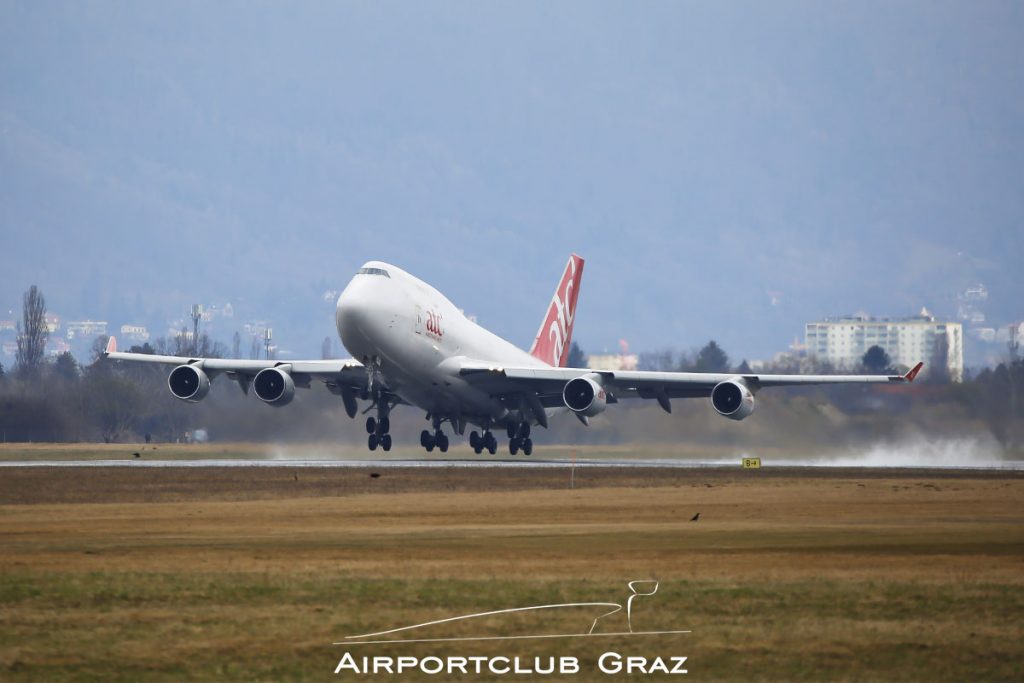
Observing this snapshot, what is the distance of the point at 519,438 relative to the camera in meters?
58.5

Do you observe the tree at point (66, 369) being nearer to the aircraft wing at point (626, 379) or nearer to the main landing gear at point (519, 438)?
the main landing gear at point (519, 438)

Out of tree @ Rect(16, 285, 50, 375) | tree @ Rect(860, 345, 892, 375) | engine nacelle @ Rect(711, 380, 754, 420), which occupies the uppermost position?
tree @ Rect(16, 285, 50, 375)

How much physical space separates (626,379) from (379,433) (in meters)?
8.84

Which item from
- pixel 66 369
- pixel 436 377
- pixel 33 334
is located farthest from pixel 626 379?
pixel 33 334

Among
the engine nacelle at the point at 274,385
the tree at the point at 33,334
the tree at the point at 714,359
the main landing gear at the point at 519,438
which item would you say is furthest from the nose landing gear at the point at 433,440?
the tree at the point at 33,334

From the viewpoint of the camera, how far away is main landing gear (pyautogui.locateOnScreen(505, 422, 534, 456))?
191 feet

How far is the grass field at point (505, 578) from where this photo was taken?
1391cm

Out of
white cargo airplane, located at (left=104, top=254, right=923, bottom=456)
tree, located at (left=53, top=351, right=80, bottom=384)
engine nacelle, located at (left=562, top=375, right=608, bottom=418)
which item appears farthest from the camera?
tree, located at (left=53, top=351, right=80, bottom=384)

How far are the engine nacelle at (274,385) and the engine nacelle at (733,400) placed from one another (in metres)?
13.9

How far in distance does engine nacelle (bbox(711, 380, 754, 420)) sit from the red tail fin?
1204 centimetres

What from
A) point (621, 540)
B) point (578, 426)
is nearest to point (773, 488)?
point (621, 540)

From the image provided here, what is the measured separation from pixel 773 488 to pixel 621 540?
46.3 ft

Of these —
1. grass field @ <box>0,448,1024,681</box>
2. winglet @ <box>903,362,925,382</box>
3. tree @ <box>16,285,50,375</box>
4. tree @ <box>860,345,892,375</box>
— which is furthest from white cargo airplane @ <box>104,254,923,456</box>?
tree @ <box>16,285,50,375</box>

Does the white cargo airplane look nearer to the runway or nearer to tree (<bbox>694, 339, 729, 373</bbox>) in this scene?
the runway
